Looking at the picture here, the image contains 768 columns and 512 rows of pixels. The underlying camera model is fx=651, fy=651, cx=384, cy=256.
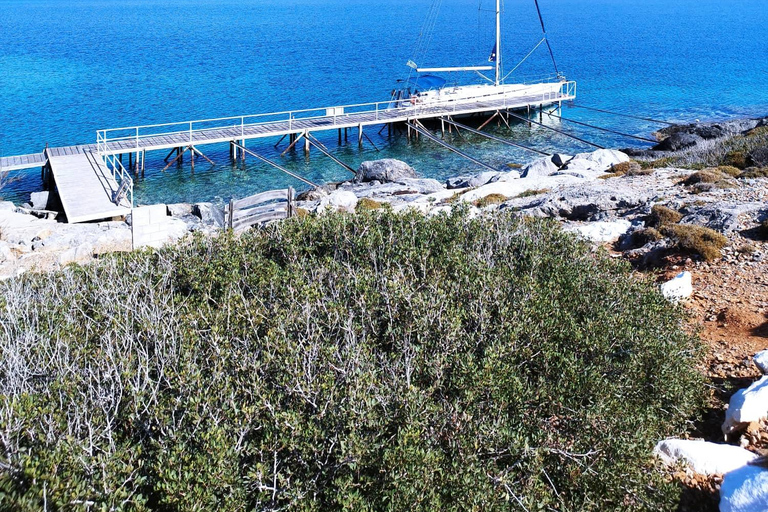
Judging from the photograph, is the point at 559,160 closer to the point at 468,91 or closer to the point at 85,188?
the point at 468,91

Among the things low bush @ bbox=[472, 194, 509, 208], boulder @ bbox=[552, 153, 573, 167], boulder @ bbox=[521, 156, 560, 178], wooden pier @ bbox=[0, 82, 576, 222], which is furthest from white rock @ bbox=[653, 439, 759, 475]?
boulder @ bbox=[552, 153, 573, 167]

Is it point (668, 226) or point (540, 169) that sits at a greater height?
point (668, 226)

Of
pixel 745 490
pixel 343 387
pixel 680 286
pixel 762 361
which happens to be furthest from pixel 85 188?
pixel 745 490

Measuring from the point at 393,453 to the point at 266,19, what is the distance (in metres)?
128

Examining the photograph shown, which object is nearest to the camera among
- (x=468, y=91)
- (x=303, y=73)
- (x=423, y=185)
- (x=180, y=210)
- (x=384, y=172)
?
(x=180, y=210)

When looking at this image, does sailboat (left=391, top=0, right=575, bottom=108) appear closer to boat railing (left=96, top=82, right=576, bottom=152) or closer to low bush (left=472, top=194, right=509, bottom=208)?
boat railing (left=96, top=82, right=576, bottom=152)

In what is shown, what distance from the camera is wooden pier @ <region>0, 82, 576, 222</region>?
27297mm

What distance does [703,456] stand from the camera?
793 cm

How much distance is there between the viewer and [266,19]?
12319cm

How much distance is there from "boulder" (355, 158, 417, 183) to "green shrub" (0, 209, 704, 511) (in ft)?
72.8

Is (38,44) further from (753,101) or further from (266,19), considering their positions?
(753,101)

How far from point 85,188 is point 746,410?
27.3 meters

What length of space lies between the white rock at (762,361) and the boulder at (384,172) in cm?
2376

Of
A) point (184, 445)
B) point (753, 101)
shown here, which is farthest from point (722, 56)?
point (184, 445)
